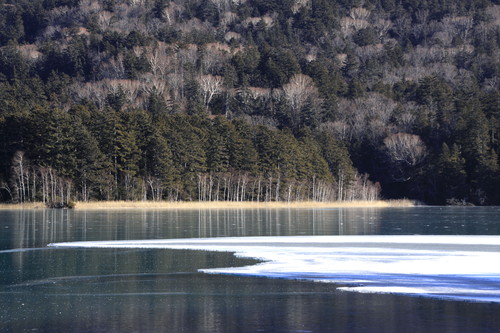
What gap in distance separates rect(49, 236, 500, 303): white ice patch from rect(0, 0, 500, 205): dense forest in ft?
166

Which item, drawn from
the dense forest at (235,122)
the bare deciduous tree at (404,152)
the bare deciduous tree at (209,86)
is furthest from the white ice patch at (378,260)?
the bare deciduous tree at (209,86)

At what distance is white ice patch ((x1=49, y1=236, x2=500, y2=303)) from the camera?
2052 cm

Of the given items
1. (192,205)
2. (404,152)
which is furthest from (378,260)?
(404,152)

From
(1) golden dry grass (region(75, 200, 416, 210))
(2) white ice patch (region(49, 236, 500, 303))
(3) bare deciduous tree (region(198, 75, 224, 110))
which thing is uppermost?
(3) bare deciduous tree (region(198, 75, 224, 110))

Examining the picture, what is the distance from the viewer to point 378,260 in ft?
84.2

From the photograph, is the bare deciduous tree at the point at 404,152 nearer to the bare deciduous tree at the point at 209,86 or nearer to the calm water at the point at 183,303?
the bare deciduous tree at the point at 209,86

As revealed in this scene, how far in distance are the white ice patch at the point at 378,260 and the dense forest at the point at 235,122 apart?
50454 millimetres

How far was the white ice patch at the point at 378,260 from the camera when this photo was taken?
20.5 meters

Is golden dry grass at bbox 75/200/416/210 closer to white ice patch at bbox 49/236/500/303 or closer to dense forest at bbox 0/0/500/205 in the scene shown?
dense forest at bbox 0/0/500/205

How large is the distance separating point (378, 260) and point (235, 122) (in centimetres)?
8803

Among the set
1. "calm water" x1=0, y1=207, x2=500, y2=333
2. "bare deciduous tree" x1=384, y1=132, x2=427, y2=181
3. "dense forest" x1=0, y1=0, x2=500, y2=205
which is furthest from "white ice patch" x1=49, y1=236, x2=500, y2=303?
"bare deciduous tree" x1=384, y1=132, x2=427, y2=181

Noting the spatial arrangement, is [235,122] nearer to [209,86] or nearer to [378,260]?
[209,86]

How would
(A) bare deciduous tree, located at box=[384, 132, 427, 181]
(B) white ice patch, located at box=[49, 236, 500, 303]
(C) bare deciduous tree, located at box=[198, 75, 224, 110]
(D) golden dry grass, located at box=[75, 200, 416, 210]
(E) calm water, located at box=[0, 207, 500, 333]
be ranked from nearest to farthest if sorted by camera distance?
(E) calm water, located at box=[0, 207, 500, 333] < (B) white ice patch, located at box=[49, 236, 500, 303] < (D) golden dry grass, located at box=[75, 200, 416, 210] < (A) bare deciduous tree, located at box=[384, 132, 427, 181] < (C) bare deciduous tree, located at box=[198, 75, 224, 110]

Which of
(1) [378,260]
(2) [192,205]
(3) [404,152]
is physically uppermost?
(3) [404,152]
